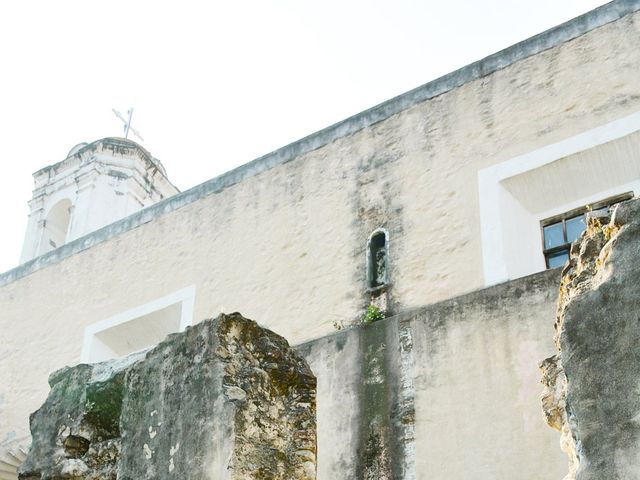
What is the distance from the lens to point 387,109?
854 centimetres

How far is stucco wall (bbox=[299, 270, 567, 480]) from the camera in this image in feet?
18.6

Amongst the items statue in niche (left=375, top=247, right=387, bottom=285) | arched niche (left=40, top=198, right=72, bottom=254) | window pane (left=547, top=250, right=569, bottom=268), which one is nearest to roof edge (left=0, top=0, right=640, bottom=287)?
statue in niche (left=375, top=247, right=387, bottom=285)

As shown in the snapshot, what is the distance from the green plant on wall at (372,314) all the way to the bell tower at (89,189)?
9373mm

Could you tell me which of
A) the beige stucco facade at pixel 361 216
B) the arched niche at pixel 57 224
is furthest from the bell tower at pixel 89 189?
the beige stucco facade at pixel 361 216

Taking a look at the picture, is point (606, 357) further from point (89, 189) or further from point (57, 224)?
point (57, 224)

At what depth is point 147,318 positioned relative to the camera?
9.77 m

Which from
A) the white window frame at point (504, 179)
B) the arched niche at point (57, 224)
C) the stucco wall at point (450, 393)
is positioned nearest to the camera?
the stucco wall at point (450, 393)

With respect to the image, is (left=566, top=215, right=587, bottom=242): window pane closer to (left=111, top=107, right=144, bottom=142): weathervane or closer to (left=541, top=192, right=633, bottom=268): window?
(left=541, top=192, right=633, bottom=268): window

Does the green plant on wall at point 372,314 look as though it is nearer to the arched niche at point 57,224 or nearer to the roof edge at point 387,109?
the roof edge at point 387,109

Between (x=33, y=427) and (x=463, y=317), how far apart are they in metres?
3.04

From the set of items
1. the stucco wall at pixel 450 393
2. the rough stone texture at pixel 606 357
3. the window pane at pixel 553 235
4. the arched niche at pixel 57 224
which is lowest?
the rough stone texture at pixel 606 357

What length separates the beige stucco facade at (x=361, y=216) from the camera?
292 inches

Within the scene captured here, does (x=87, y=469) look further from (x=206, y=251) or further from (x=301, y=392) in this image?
(x=206, y=251)

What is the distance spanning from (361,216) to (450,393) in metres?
2.52
